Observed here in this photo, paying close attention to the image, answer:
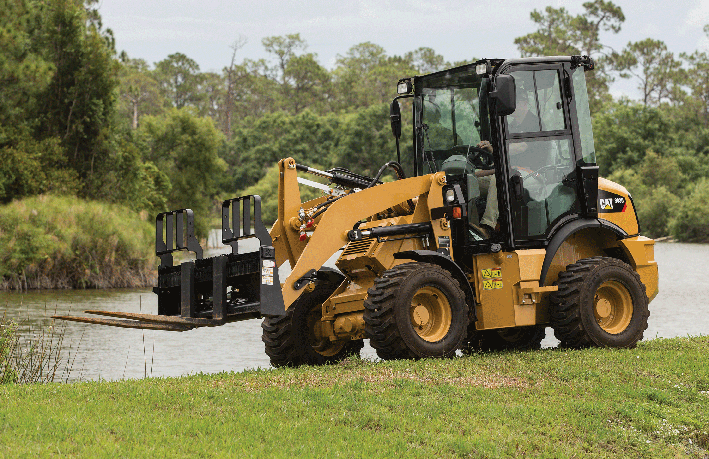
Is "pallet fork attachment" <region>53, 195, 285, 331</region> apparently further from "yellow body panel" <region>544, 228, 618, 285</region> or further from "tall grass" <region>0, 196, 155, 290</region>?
"tall grass" <region>0, 196, 155, 290</region>

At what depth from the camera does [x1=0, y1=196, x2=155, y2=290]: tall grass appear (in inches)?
1181

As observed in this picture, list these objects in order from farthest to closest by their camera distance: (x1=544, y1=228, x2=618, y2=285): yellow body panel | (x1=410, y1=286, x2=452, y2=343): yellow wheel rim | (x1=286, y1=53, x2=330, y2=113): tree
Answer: (x1=286, y1=53, x2=330, y2=113): tree → (x1=544, y1=228, x2=618, y2=285): yellow body panel → (x1=410, y1=286, x2=452, y2=343): yellow wheel rim

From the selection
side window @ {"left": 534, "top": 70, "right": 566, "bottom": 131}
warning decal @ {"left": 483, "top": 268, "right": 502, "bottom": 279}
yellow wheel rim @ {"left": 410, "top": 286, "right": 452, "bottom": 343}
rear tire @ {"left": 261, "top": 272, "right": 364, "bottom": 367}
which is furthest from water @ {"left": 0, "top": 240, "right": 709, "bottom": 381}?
side window @ {"left": 534, "top": 70, "right": 566, "bottom": 131}

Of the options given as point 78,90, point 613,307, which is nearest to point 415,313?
point 613,307

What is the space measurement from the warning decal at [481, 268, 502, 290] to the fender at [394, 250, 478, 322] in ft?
0.91

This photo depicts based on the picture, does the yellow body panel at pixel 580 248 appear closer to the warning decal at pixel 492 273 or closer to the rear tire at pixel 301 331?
the warning decal at pixel 492 273

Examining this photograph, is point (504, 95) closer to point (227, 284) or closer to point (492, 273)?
point (492, 273)

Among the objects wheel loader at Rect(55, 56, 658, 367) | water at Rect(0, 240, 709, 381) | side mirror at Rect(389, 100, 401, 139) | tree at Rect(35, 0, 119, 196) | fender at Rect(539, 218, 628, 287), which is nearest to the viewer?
wheel loader at Rect(55, 56, 658, 367)

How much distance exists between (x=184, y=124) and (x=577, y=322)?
46.9 metres

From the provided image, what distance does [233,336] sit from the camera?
2405 centimetres

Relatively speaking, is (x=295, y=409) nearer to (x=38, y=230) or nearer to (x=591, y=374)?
(x=591, y=374)

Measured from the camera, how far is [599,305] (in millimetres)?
12102

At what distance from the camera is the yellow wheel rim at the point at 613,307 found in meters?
12.1

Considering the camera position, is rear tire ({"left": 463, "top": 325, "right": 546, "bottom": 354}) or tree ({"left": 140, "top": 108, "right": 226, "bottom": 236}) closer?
rear tire ({"left": 463, "top": 325, "right": 546, "bottom": 354})
